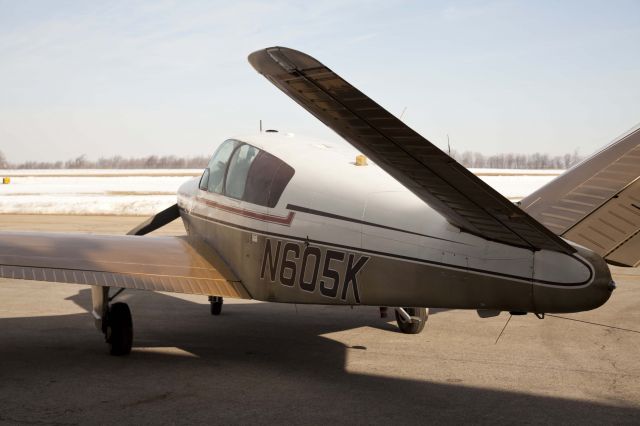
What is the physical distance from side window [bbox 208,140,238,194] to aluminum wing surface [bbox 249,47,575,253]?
4172 millimetres

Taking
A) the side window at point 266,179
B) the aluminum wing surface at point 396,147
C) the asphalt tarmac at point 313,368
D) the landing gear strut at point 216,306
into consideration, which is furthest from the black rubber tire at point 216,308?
the aluminum wing surface at point 396,147

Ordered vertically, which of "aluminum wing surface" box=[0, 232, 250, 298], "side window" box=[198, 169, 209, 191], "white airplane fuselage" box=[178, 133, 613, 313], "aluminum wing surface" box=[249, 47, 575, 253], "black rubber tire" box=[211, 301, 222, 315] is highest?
"aluminum wing surface" box=[249, 47, 575, 253]

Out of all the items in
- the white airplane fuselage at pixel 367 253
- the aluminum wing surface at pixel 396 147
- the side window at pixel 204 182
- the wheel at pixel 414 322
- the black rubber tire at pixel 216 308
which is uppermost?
the aluminum wing surface at pixel 396 147

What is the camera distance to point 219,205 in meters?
9.02

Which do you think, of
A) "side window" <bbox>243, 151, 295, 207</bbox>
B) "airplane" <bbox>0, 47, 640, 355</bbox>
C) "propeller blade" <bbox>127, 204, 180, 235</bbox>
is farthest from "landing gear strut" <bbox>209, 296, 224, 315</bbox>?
"side window" <bbox>243, 151, 295, 207</bbox>

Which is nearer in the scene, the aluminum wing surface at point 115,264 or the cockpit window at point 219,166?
the aluminum wing surface at point 115,264

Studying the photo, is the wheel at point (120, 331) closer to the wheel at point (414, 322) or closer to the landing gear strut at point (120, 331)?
the landing gear strut at point (120, 331)

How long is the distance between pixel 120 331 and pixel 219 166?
7.71 ft

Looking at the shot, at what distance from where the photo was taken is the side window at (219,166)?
9.20 meters

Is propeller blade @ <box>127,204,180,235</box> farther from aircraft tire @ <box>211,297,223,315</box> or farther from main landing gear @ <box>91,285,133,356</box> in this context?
main landing gear @ <box>91,285,133,356</box>

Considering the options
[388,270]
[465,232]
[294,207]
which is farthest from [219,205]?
[465,232]

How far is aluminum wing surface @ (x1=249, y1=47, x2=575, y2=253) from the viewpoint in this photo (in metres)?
4.32

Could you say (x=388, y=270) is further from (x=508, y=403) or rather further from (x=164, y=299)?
(x=164, y=299)

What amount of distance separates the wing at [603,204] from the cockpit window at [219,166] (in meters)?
3.71
